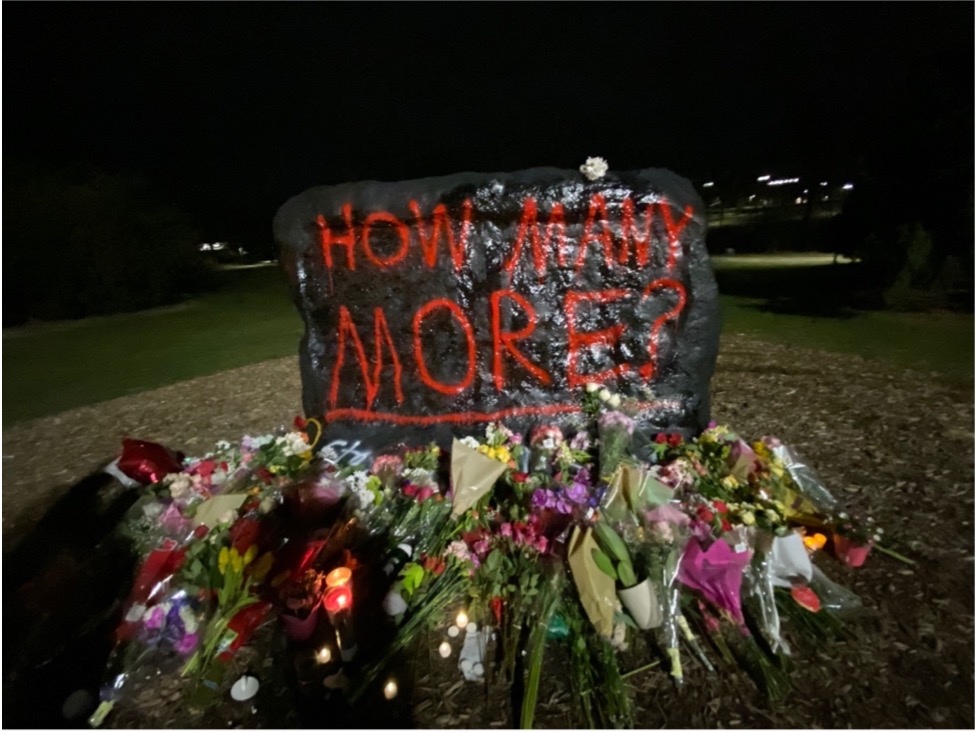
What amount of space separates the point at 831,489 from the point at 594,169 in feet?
8.84

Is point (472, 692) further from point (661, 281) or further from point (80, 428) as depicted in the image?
point (80, 428)

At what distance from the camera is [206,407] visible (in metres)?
6.66

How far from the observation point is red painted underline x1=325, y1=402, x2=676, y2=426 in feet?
13.8

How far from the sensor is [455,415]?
4309 millimetres

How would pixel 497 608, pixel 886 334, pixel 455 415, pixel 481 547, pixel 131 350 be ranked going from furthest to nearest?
pixel 131 350 < pixel 886 334 < pixel 455 415 < pixel 481 547 < pixel 497 608

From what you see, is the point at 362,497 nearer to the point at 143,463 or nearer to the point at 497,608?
the point at 497,608

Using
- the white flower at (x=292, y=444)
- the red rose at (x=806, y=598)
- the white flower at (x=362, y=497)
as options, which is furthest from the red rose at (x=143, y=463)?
the red rose at (x=806, y=598)

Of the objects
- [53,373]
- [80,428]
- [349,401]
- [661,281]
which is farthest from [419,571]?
[53,373]

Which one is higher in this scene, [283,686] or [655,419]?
[655,419]

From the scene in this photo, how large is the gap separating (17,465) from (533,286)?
4.97 meters

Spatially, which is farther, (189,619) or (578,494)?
(578,494)

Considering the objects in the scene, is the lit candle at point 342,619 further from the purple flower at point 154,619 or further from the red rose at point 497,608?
the purple flower at point 154,619

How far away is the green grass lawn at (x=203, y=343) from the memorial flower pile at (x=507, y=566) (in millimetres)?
4595

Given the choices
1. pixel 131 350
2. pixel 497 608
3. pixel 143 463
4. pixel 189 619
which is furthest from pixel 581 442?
pixel 131 350
